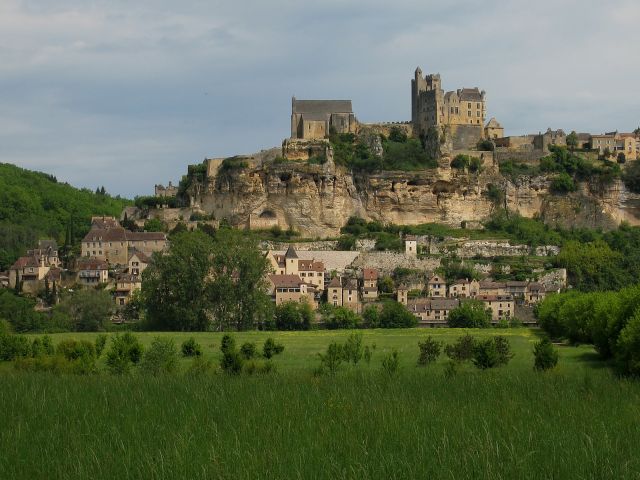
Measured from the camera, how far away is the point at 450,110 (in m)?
95.4

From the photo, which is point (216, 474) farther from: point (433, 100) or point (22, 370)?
point (433, 100)

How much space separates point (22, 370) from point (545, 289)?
54.2m

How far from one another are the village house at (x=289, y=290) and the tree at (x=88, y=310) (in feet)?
40.4

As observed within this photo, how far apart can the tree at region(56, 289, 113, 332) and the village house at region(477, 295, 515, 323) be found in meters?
26.7

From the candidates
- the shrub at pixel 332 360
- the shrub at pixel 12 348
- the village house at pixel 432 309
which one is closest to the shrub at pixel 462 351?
the shrub at pixel 332 360

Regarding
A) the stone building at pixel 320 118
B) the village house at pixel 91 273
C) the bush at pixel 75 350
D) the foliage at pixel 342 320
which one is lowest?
the foliage at pixel 342 320

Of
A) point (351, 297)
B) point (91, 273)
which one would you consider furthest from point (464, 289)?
point (91, 273)

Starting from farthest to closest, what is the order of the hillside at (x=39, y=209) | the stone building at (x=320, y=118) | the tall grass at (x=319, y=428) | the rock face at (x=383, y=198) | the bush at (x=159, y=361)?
the hillside at (x=39, y=209), the stone building at (x=320, y=118), the rock face at (x=383, y=198), the bush at (x=159, y=361), the tall grass at (x=319, y=428)

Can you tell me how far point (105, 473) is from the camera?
15844mm

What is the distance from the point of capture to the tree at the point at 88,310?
225 ft

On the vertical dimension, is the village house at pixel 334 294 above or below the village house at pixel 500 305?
above

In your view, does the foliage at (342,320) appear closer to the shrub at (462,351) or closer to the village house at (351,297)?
the village house at (351,297)

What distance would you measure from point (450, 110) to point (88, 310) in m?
40.8

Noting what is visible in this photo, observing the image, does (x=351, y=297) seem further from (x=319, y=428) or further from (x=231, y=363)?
(x=319, y=428)
